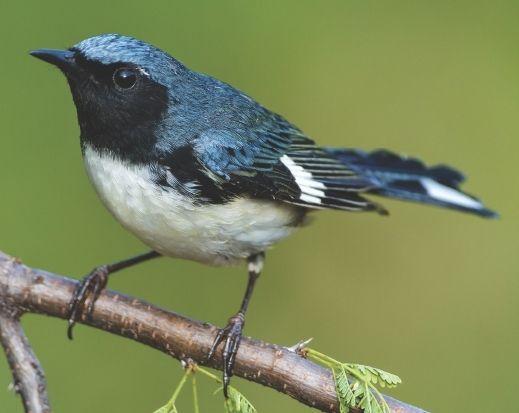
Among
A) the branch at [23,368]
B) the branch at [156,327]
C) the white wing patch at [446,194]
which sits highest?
the white wing patch at [446,194]

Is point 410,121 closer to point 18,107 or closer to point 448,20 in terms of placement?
point 448,20

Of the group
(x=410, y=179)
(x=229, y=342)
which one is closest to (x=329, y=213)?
(x=410, y=179)

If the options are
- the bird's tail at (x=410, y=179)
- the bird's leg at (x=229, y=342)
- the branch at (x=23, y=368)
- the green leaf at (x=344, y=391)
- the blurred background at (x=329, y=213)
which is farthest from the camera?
the blurred background at (x=329, y=213)

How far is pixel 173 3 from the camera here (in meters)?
5.31

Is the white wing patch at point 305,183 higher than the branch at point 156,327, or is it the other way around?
the white wing patch at point 305,183

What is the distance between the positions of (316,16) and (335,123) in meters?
0.65

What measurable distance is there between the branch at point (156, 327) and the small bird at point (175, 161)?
0.05 metres

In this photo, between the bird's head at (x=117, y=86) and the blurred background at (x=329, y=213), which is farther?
the blurred background at (x=329, y=213)

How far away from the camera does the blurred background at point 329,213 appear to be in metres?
4.89

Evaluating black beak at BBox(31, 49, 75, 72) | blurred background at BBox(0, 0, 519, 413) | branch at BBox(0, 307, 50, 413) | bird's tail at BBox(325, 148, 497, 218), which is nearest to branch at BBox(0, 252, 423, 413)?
branch at BBox(0, 307, 50, 413)

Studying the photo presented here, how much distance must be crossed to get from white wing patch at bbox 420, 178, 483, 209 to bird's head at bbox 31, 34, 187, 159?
54.4 inches

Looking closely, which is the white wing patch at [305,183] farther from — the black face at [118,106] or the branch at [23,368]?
the branch at [23,368]

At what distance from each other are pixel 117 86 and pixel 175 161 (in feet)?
1.08

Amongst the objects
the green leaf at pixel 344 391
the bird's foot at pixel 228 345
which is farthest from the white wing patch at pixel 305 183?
the green leaf at pixel 344 391
